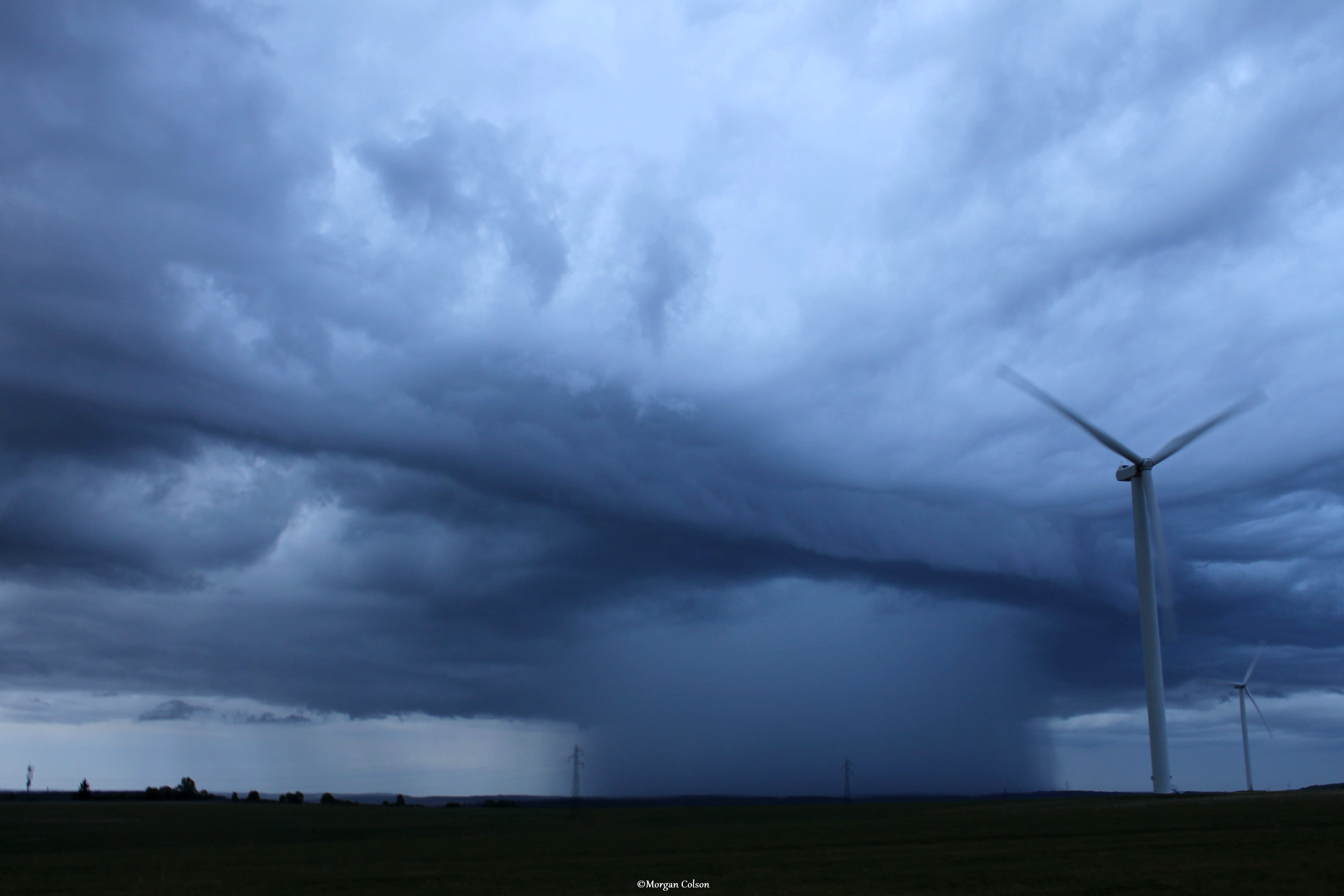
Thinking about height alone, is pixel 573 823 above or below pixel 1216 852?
below

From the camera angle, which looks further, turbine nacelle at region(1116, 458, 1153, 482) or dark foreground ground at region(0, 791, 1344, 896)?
turbine nacelle at region(1116, 458, 1153, 482)

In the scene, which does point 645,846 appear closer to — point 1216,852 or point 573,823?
point 1216,852

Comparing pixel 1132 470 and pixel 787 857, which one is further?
pixel 1132 470

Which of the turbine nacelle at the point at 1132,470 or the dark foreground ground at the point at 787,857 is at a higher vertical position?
the turbine nacelle at the point at 1132,470

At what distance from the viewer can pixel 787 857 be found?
84.6 meters

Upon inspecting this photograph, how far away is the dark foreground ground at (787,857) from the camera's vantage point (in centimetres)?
6194

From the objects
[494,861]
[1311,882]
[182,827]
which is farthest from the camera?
[182,827]

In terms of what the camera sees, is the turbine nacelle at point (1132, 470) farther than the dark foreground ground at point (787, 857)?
Yes

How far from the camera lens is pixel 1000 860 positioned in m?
74.9

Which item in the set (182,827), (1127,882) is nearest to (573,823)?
(182,827)

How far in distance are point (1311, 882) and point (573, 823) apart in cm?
14781

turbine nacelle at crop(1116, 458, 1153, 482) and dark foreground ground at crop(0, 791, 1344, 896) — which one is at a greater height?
turbine nacelle at crop(1116, 458, 1153, 482)

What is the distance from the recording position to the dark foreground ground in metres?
61.9


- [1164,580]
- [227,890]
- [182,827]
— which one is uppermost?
[1164,580]
